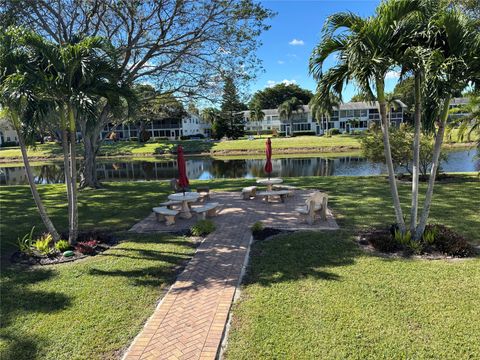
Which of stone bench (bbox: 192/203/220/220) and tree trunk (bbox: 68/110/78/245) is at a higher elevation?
tree trunk (bbox: 68/110/78/245)

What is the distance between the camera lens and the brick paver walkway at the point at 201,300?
407 centimetres

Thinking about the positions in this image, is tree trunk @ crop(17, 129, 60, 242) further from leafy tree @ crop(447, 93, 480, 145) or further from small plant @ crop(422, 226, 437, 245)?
leafy tree @ crop(447, 93, 480, 145)

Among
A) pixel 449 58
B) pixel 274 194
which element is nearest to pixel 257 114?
pixel 274 194

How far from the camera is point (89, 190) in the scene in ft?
53.3

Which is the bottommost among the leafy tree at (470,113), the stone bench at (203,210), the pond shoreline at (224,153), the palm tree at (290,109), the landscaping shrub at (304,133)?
the stone bench at (203,210)

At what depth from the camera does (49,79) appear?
21.4ft

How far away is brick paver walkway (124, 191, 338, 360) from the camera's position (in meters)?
4.07

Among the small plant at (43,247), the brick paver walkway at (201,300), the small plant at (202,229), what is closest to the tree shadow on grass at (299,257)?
the brick paver walkway at (201,300)

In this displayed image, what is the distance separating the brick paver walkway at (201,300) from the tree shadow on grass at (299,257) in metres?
0.37

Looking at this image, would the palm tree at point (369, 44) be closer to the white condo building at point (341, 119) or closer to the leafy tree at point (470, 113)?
the leafy tree at point (470, 113)

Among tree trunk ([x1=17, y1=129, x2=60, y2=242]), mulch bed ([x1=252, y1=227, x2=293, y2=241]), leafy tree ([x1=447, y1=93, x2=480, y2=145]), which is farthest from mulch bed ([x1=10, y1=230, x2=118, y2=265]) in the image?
leafy tree ([x1=447, y1=93, x2=480, y2=145])

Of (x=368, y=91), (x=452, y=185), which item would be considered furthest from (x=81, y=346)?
(x=452, y=185)

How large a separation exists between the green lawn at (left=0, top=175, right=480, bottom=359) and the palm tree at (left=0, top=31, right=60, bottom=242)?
→ 9.48 feet

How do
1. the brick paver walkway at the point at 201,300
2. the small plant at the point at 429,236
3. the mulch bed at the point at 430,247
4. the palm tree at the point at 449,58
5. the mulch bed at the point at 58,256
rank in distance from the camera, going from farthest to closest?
the mulch bed at the point at 58,256 → the small plant at the point at 429,236 → the mulch bed at the point at 430,247 → the palm tree at the point at 449,58 → the brick paver walkway at the point at 201,300
